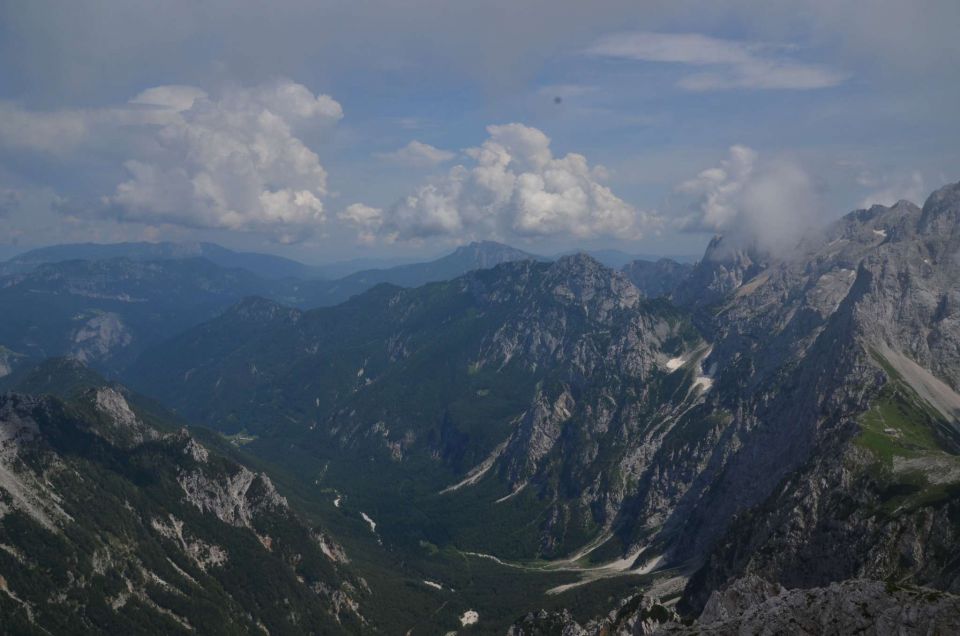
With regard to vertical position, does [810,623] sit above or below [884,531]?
above

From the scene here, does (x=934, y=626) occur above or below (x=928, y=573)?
above

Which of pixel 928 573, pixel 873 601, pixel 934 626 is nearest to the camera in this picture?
pixel 934 626

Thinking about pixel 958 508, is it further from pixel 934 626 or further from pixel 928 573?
pixel 934 626

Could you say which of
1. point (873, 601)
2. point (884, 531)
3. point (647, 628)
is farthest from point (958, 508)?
point (873, 601)

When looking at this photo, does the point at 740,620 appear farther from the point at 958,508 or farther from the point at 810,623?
the point at 958,508

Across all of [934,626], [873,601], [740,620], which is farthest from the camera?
[740,620]

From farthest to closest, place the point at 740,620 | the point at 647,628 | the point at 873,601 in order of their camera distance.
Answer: the point at 647,628 < the point at 740,620 < the point at 873,601

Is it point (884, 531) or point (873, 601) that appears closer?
point (873, 601)

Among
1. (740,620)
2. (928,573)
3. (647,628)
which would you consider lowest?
(647,628)

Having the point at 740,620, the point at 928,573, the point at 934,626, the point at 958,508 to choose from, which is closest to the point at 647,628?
the point at 928,573
